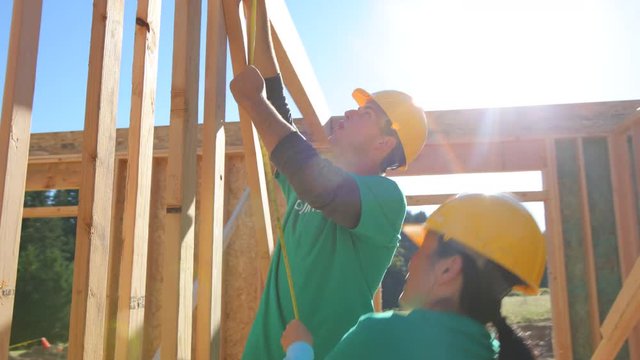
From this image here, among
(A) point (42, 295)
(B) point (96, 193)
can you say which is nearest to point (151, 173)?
(B) point (96, 193)

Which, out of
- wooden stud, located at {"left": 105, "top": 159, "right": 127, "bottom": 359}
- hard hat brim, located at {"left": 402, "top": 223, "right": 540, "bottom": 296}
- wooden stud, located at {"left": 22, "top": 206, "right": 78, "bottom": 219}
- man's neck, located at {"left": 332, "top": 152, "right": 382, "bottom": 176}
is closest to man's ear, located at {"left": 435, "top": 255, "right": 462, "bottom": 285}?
hard hat brim, located at {"left": 402, "top": 223, "right": 540, "bottom": 296}

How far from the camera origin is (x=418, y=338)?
3.53ft

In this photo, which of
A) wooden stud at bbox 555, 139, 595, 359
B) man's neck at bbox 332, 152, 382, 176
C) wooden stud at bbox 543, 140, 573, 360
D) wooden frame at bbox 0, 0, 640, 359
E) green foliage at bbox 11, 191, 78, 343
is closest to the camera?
wooden frame at bbox 0, 0, 640, 359

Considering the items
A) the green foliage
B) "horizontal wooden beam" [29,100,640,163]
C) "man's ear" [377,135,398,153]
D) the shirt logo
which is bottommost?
the green foliage

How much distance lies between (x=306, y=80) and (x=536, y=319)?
10.9 metres

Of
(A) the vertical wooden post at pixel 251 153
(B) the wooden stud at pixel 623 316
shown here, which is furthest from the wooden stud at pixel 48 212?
(B) the wooden stud at pixel 623 316

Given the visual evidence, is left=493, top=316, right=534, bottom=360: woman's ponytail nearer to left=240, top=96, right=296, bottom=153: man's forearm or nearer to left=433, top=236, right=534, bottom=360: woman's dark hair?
left=433, top=236, right=534, bottom=360: woman's dark hair

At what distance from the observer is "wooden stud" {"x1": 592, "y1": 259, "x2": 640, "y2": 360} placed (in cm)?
196

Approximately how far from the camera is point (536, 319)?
12.0 m

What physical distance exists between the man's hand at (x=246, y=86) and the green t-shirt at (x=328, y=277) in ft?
1.23

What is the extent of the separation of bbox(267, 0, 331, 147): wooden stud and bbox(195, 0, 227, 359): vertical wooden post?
1.79ft

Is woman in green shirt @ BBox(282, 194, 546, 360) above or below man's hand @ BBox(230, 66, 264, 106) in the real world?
below

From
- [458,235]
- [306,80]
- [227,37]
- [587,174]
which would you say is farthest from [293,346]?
[587,174]

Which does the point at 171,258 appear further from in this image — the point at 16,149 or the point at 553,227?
the point at 553,227
